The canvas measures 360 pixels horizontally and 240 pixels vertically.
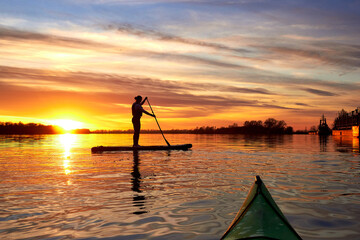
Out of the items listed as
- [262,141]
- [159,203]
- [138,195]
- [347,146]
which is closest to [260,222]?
[159,203]

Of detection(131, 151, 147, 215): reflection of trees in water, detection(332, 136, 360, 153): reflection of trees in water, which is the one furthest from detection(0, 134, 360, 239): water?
detection(332, 136, 360, 153): reflection of trees in water

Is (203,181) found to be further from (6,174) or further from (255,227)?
(6,174)

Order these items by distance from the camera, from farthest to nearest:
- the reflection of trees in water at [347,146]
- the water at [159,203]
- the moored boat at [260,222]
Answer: the reflection of trees in water at [347,146] < the water at [159,203] < the moored boat at [260,222]

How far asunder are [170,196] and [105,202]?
150 cm

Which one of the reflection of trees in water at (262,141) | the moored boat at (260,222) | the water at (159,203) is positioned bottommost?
the reflection of trees in water at (262,141)

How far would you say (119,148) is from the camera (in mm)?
19938

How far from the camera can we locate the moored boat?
11.3 feet

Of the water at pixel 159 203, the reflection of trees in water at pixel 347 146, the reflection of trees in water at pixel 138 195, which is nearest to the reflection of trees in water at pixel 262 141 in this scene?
the reflection of trees in water at pixel 347 146

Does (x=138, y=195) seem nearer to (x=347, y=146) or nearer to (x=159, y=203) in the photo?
(x=159, y=203)

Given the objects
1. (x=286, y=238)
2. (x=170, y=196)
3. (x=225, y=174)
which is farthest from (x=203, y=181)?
(x=286, y=238)

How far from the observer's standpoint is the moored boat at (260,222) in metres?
3.44

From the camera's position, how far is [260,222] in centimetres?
358

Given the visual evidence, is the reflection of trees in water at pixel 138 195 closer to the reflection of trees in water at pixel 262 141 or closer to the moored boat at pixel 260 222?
the moored boat at pixel 260 222

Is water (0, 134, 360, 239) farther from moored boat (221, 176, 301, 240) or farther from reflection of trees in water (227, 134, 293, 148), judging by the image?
reflection of trees in water (227, 134, 293, 148)
